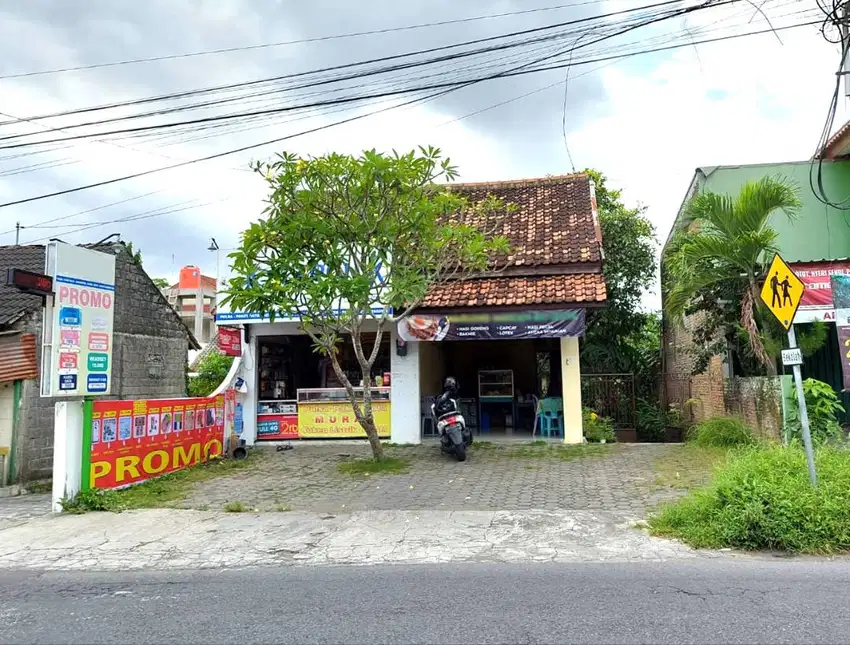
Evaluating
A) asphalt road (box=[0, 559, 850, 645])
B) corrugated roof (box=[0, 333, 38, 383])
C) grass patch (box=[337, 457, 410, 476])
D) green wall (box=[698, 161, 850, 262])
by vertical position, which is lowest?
asphalt road (box=[0, 559, 850, 645])

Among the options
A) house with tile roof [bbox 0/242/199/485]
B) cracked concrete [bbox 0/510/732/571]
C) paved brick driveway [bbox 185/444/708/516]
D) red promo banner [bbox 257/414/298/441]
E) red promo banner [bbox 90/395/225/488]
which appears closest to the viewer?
cracked concrete [bbox 0/510/732/571]

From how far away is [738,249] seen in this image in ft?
33.1

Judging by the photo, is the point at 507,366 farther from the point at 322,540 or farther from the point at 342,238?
the point at 322,540

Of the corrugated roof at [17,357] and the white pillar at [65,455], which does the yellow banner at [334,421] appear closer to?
the corrugated roof at [17,357]

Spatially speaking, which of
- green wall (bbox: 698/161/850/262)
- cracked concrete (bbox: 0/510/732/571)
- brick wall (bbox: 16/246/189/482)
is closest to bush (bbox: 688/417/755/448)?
green wall (bbox: 698/161/850/262)

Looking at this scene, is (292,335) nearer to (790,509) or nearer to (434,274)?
(434,274)

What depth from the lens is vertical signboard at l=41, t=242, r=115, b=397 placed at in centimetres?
798

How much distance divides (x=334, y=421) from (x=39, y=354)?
569 centimetres

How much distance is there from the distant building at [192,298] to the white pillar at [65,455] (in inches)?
952

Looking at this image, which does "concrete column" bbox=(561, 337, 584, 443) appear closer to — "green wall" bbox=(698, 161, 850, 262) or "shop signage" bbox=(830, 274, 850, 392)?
"shop signage" bbox=(830, 274, 850, 392)

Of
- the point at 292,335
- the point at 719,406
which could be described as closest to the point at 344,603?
the point at 292,335

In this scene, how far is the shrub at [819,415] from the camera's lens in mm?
9000

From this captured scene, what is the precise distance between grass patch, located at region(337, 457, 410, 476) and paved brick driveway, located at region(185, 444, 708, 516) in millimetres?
166

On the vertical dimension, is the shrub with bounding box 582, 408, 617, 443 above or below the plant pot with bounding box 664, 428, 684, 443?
above
